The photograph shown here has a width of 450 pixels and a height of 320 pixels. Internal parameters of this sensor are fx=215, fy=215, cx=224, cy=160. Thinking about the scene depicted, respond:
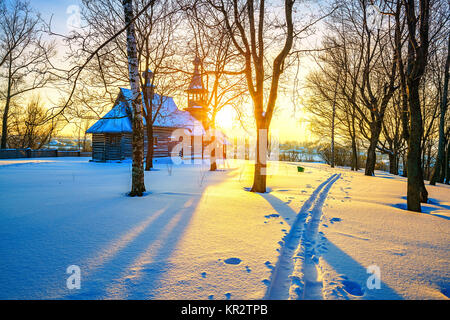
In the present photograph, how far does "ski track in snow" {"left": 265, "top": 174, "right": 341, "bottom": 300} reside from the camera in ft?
7.52

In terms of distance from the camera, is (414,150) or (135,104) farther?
(135,104)

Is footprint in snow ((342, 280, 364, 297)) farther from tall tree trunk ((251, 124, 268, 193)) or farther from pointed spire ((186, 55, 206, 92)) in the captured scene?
pointed spire ((186, 55, 206, 92))

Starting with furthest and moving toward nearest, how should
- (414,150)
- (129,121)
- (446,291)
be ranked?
(129,121), (414,150), (446,291)

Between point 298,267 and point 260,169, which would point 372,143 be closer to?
point 260,169

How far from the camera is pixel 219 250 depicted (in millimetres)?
3191

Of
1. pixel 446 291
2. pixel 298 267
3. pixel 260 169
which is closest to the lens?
pixel 446 291

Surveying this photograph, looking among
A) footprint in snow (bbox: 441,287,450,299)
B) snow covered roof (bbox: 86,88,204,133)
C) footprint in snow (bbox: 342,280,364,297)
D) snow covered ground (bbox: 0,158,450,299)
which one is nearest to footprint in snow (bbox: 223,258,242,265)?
snow covered ground (bbox: 0,158,450,299)

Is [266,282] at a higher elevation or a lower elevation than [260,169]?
lower

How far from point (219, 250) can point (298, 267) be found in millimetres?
1112

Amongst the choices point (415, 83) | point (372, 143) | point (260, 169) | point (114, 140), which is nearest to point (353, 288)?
point (260, 169)

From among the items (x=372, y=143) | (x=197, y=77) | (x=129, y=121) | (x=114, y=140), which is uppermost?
(x=197, y=77)

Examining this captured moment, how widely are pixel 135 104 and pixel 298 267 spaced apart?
20.2ft
